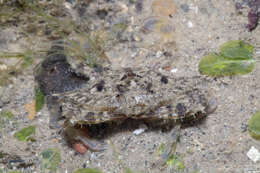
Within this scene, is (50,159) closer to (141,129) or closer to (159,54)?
(141,129)

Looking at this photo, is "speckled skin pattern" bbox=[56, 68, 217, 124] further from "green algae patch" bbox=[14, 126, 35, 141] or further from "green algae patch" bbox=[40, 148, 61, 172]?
"green algae patch" bbox=[14, 126, 35, 141]

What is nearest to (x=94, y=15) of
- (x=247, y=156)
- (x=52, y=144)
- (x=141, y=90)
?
(x=141, y=90)

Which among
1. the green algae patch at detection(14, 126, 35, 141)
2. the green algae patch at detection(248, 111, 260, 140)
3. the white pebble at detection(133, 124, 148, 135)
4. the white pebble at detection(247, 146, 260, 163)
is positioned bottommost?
the green algae patch at detection(14, 126, 35, 141)

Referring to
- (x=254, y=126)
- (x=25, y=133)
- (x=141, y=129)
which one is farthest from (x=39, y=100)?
(x=254, y=126)

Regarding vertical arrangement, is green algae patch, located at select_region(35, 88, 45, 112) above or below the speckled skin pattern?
below

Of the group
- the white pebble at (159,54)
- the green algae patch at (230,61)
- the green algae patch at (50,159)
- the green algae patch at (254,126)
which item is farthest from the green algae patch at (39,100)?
the green algae patch at (254,126)

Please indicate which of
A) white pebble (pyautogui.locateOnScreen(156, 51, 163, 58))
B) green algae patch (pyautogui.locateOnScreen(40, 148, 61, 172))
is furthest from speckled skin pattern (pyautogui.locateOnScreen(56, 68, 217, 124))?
white pebble (pyautogui.locateOnScreen(156, 51, 163, 58))

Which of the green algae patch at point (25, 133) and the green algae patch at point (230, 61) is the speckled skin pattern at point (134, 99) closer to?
the green algae patch at point (230, 61)
